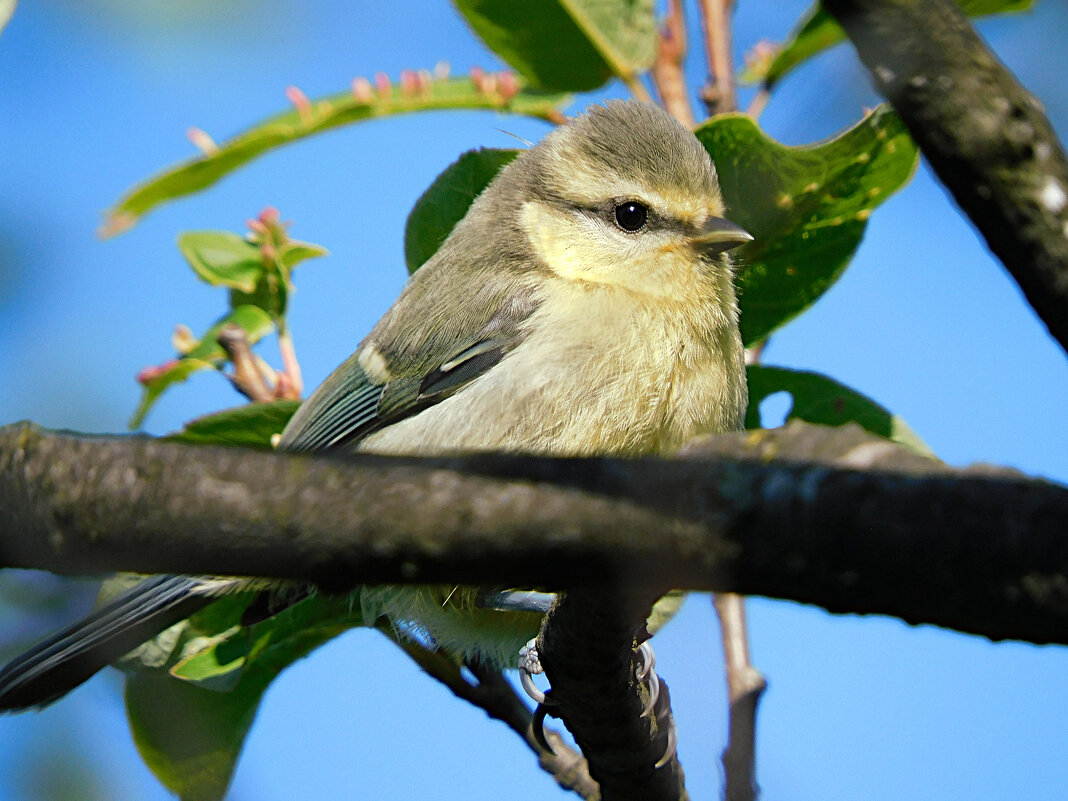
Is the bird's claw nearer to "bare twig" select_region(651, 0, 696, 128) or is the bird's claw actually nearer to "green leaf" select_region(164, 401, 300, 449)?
"green leaf" select_region(164, 401, 300, 449)

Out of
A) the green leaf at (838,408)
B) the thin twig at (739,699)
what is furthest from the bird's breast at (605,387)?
the thin twig at (739,699)

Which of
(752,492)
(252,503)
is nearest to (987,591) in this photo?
(752,492)

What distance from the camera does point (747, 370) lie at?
115 inches

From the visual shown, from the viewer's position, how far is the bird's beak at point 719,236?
2803mm

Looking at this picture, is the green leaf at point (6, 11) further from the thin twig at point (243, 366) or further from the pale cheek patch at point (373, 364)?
the pale cheek patch at point (373, 364)

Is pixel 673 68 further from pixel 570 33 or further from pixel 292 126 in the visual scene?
pixel 292 126

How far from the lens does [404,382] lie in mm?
3131

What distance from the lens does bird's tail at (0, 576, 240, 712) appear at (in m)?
2.66

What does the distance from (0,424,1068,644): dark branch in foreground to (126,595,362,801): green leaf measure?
1.85 meters

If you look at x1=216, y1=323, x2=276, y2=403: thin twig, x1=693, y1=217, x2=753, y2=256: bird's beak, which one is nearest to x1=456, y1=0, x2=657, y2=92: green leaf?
x1=693, y1=217, x2=753, y2=256: bird's beak

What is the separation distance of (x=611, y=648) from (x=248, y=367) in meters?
1.64

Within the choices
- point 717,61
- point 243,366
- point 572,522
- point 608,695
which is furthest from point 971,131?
point 243,366

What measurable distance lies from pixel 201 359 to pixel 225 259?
0.30m

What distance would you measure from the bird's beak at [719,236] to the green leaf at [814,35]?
0.50m
